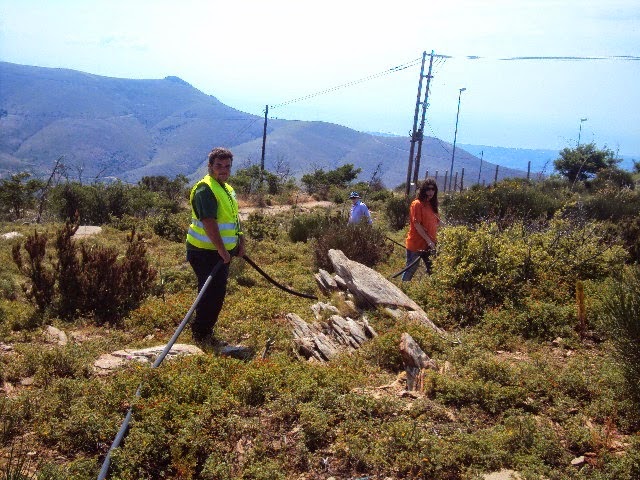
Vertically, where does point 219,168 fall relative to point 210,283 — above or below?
above

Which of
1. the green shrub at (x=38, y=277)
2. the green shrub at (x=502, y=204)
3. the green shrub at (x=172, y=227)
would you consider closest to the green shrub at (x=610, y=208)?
the green shrub at (x=502, y=204)

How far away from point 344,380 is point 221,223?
2120 mm

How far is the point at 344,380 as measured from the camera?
423 centimetres

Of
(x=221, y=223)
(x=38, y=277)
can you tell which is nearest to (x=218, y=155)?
(x=221, y=223)

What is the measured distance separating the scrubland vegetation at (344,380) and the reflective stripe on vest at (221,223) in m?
1.11

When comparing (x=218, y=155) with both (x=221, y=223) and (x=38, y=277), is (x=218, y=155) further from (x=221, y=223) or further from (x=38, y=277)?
(x=38, y=277)

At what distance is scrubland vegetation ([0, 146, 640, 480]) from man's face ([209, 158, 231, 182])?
5.94 ft

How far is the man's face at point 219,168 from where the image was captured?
5289 millimetres

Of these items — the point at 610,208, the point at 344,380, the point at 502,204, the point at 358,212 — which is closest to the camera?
the point at 344,380

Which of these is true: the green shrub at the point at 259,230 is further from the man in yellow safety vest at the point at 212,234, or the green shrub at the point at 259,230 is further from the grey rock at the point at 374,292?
the man in yellow safety vest at the point at 212,234

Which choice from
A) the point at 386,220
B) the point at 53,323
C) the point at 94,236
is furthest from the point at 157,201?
the point at 53,323

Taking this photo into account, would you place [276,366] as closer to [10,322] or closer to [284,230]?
[10,322]

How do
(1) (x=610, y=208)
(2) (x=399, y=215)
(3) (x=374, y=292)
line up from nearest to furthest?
(3) (x=374, y=292)
(1) (x=610, y=208)
(2) (x=399, y=215)

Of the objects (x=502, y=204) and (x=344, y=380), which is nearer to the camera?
(x=344, y=380)
